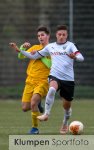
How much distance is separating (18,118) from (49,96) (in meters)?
3.67

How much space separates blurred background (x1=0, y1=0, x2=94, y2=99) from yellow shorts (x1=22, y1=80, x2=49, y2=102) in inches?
377

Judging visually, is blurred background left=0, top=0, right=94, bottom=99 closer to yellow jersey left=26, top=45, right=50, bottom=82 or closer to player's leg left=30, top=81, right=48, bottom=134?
yellow jersey left=26, top=45, right=50, bottom=82

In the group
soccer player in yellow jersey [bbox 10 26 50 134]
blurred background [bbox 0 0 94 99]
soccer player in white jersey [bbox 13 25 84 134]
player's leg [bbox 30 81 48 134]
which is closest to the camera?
soccer player in white jersey [bbox 13 25 84 134]

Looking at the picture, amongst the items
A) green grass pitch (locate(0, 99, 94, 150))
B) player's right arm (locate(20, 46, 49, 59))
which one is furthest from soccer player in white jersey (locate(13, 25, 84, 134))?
green grass pitch (locate(0, 99, 94, 150))

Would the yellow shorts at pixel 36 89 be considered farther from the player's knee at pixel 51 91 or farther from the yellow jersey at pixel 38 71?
the player's knee at pixel 51 91

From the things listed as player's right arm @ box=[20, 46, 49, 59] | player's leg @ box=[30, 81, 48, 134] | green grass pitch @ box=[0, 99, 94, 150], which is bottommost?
green grass pitch @ box=[0, 99, 94, 150]

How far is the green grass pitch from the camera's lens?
38.3ft

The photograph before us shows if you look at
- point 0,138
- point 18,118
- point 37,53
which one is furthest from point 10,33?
point 0,138

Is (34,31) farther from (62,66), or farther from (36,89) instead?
(62,66)

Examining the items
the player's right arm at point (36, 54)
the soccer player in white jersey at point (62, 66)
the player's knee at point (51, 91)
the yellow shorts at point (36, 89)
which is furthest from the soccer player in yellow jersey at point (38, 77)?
the player's knee at point (51, 91)

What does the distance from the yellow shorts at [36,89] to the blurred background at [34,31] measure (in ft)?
31.4

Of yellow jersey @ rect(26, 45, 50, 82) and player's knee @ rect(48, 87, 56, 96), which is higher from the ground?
yellow jersey @ rect(26, 45, 50, 82)

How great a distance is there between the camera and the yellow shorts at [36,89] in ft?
38.6

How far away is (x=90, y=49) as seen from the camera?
877 inches
